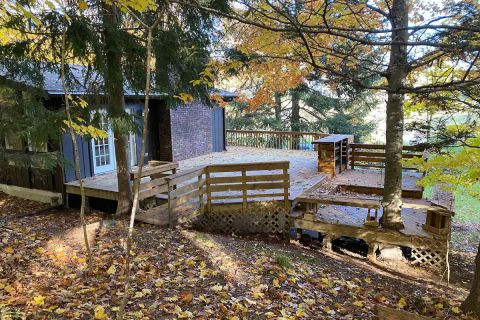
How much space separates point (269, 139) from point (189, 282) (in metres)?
13.7

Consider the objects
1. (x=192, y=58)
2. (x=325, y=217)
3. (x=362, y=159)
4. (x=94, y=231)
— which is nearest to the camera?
(x=94, y=231)

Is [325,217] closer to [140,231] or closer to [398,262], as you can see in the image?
[398,262]

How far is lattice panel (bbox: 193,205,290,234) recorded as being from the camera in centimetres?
763

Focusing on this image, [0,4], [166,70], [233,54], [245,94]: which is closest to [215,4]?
[233,54]

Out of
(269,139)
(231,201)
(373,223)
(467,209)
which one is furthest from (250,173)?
(467,209)

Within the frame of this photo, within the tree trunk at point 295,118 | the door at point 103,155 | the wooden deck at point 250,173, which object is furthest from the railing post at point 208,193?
the tree trunk at point 295,118

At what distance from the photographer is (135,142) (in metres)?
11.1

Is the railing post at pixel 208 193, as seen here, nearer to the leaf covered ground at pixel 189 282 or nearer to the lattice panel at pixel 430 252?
the leaf covered ground at pixel 189 282

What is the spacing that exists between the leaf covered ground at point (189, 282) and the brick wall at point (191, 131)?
6246mm

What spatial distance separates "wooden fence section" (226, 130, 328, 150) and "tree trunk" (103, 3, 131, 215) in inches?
415

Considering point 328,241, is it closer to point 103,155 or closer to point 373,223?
point 373,223

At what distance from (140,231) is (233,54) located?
3.66 metres

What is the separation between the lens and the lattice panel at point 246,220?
763cm

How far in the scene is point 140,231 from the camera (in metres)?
6.11
